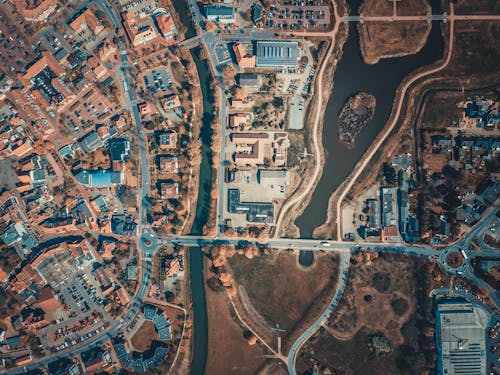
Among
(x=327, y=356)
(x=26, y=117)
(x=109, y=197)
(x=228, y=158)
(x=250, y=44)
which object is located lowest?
(x=327, y=356)

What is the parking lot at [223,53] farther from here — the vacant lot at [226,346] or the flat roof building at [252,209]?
the vacant lot at [226,346]

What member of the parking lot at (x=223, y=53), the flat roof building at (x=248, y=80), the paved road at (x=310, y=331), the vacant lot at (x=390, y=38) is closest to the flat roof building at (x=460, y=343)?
the paved road at (x=310, y=331)

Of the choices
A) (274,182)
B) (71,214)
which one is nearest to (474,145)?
(274,182)

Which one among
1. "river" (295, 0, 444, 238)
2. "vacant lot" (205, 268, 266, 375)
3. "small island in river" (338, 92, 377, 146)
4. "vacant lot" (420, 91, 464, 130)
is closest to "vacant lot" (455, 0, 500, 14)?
"river" (295, 0, 444, 238)

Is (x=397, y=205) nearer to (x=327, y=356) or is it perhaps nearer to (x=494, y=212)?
(x=494, y=212)

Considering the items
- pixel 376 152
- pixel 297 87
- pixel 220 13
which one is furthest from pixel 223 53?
pixel 376 152

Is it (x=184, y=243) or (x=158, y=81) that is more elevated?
(x=158, y=81)

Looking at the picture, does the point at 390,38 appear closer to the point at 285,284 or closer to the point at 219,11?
the point at 219,11
